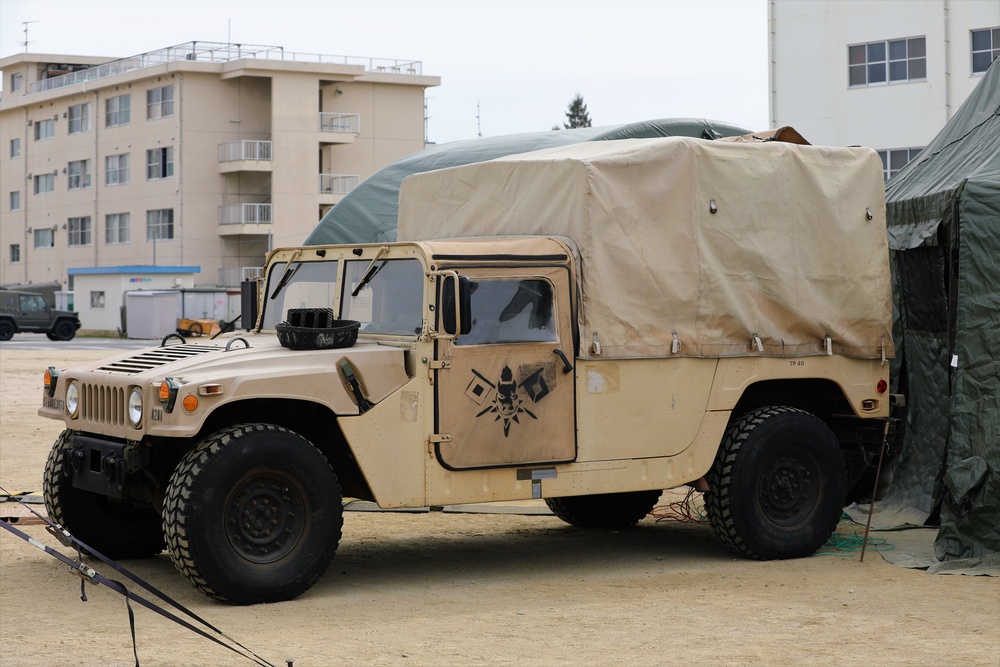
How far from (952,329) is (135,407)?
5.75 m

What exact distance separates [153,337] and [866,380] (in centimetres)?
4461

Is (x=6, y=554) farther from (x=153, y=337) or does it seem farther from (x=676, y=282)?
(x=153, y=337)

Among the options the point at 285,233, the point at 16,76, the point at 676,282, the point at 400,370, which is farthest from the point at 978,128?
the point at 16,76

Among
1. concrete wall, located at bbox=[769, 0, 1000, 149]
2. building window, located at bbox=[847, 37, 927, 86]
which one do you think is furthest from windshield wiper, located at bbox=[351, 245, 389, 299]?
building window, located at bbox=[847, 37, 927, 86]

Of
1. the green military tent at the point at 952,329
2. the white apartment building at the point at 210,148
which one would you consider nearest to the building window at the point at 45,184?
the white apartment building at the point at 210,148

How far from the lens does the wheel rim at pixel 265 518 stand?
783 cm

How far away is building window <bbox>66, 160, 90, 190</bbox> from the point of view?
6462 cm

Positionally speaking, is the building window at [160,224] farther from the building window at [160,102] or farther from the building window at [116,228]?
the building window at [160,102]

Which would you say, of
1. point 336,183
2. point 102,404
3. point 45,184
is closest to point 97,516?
point 102,404

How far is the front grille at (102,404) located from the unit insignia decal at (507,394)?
6.75 feet

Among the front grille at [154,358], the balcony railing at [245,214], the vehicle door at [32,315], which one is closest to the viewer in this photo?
the front grille at [154,358]

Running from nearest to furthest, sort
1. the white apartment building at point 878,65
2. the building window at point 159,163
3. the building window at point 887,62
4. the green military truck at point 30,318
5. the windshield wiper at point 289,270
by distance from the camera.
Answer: the windshield wiper at point 289,270
the white apartment building at point 878,65
the building window at point 887,62
the green military truck at point 30,318
the building window at point 159,163

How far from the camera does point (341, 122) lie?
60656 mm

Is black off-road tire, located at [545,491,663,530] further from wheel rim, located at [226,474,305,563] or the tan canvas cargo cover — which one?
wheel rim, located at [226,474,305,563]
